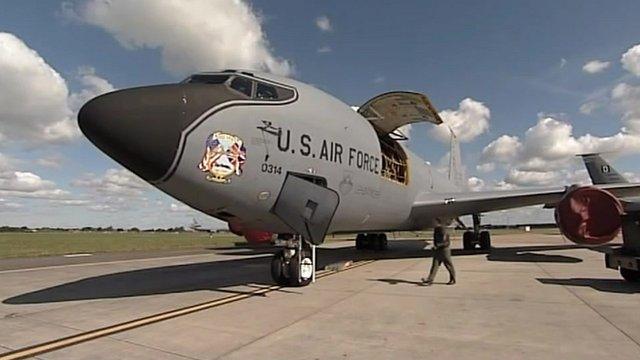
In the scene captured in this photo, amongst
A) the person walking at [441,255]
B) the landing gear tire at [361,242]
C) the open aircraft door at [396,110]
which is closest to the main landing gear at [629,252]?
the person walking at [441,255]

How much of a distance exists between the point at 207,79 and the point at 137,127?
2.02m

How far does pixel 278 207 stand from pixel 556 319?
4.69m

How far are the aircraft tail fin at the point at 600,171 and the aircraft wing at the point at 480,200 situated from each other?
21649 millimetres

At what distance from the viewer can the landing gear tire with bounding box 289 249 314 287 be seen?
880 centimetres

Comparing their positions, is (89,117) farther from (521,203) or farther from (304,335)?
(521,203)

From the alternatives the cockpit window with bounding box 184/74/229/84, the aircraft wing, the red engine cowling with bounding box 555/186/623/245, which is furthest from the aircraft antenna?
the cockpit window with bounding box 184/74/229/84

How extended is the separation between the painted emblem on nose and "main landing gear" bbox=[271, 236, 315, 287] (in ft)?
7.54

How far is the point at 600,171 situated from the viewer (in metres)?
→ 34.6

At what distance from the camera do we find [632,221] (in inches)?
353

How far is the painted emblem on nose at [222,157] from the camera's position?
21.7 ft

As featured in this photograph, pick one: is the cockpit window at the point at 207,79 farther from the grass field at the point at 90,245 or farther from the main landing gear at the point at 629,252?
the grass field at the point at 90,245

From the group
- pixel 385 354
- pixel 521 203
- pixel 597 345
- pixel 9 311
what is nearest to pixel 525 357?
pixel 597 345

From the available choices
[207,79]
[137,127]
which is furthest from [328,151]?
[137,127]

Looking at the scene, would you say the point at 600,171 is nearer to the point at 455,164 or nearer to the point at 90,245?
the point at 455,164
